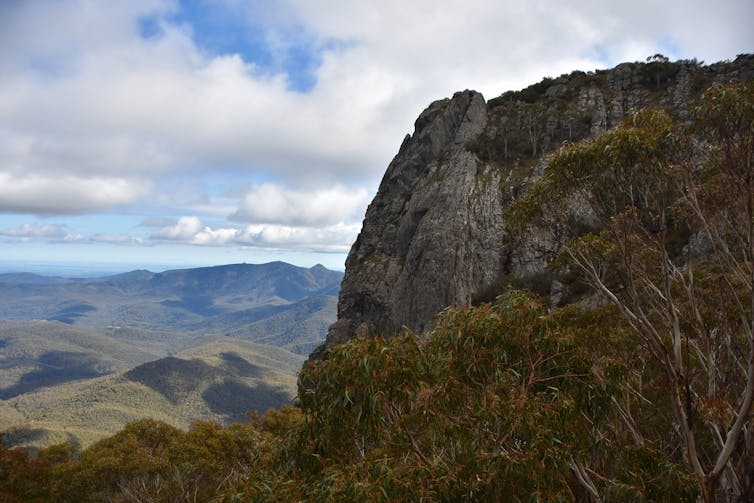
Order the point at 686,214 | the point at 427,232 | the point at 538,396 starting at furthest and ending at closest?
the point at 427,232, the point at 686,214, the point at 538,396

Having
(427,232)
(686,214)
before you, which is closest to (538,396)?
(686,214)

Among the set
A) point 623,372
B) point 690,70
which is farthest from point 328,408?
point 690,70

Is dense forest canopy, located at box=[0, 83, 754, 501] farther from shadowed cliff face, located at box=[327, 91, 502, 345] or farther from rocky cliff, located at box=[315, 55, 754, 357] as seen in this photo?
shadowed cliff face, located at box=[327, 91, 502, 345]

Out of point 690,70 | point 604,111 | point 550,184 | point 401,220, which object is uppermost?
point 690,70

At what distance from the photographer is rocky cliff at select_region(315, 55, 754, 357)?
53938 millimetres

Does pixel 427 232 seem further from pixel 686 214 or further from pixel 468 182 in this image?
pixel 686 214

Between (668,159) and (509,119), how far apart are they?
218 feet

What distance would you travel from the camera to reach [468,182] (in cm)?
5981

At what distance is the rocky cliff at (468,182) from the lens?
177 ft

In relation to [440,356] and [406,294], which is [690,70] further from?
[440,356]

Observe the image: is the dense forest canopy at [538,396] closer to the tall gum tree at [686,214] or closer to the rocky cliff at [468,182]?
the tall gum tree at [686,214]

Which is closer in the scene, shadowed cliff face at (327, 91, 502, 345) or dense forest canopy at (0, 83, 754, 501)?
dense forest canopy at (0, 83, 754, 501)

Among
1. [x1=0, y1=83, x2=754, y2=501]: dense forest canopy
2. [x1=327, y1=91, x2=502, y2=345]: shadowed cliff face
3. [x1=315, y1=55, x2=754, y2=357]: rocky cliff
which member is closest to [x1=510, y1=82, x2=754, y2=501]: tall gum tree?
[x1=0, y1=83, x2=754, y2=501]: dense forest canopy

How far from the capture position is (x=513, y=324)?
9.86 meters
